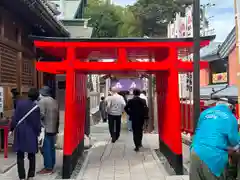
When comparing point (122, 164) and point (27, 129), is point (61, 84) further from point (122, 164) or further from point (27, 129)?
point (27, 129)

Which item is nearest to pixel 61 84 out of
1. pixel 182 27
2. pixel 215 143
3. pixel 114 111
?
pixel 114 111

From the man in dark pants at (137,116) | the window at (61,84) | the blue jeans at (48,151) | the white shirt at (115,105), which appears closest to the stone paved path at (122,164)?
the man in dark pants at (137,116)

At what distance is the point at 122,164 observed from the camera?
9.41 m

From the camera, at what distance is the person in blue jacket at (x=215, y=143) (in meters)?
4.60

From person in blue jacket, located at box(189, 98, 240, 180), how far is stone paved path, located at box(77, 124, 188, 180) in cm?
305

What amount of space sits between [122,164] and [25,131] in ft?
9.29

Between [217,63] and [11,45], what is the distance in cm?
970

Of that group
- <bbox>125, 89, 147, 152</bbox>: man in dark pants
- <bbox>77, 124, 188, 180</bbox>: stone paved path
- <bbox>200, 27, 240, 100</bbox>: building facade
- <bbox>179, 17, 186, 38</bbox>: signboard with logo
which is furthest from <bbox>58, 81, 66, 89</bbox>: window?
<bbox>125, 89, 147, 152</bbox>: man in dark pants

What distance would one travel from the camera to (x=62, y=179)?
7.79 metres

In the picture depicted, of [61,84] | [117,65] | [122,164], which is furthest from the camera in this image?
[61,84]

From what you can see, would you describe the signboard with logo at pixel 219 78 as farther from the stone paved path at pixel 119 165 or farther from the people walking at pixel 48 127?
the people walking at pixel 48 127

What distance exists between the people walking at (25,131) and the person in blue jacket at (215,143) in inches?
139

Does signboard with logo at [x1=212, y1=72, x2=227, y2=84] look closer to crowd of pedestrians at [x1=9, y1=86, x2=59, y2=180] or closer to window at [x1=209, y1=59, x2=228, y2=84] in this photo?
window at [x1=209, y1=59, x2=228, y2=84]

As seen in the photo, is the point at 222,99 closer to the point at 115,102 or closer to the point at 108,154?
the point at 108,154
